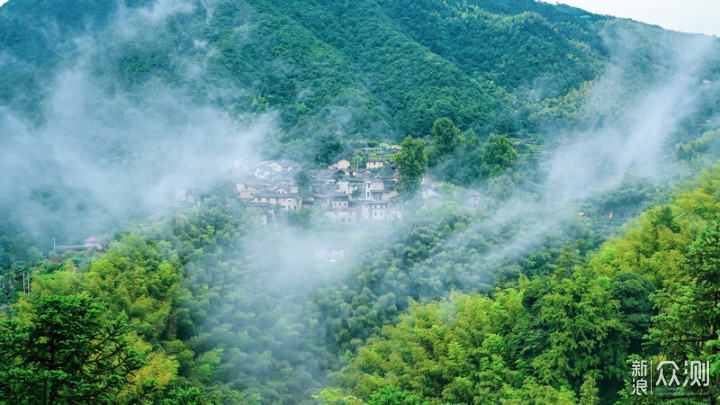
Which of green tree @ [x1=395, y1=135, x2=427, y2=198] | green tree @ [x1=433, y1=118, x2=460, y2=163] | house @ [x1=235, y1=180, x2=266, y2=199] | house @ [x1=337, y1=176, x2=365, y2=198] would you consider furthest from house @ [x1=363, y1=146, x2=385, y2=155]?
house @ [x1=235, y1=180, x2=266, y2=199]

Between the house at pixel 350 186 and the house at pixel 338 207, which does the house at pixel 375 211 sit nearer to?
the house at pixel 338 207

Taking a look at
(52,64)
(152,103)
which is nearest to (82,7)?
(52,64)

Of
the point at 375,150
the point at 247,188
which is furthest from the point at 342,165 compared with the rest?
the point at 247,188

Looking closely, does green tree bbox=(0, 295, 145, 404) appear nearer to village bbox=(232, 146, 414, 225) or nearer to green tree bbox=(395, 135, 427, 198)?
village bbox=(232, 146, 414, 225)

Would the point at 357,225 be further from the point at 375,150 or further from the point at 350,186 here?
the point at 375,150

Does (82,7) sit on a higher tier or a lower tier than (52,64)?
higher

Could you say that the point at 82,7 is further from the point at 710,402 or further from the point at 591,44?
the point at 710,402

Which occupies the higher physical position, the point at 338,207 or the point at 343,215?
the point at 338,207
